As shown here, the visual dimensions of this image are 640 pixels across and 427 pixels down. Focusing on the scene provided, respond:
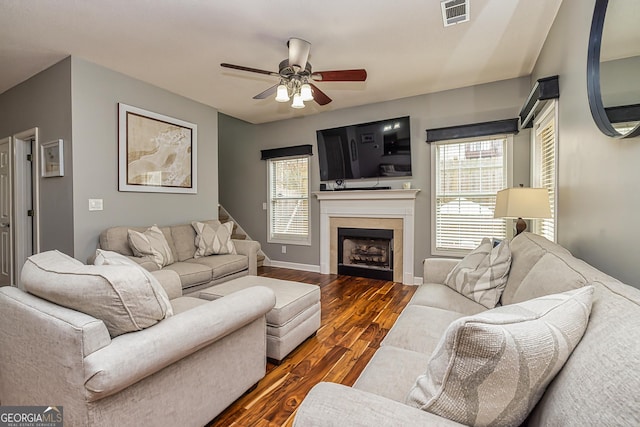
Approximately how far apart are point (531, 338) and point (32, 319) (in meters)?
1.72

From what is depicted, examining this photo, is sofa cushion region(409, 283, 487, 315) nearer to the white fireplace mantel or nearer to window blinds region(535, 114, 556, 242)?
window blinds region(535, 114, 556, 242)

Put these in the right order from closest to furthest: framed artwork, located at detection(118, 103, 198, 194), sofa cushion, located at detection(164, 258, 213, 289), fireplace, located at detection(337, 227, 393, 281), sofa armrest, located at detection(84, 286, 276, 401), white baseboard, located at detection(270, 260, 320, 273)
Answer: sofa armrest, located at detection(84, 286, 276, 401)
sofa cushion, located at detection(164, 258, 213, 289)
framed artwork, located at detection(118, 103, 198, 194)
fireplace, located at detection(337, 227, 393, 281)
white baseboard, located at detection(270, 260, 320, 273)

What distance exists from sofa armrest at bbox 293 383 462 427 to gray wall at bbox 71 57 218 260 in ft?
10.9

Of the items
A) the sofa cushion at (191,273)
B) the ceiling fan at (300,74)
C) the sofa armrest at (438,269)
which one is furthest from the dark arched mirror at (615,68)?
the sofa cushion at (191,273)

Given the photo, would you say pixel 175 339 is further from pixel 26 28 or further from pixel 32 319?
pixel 26 28

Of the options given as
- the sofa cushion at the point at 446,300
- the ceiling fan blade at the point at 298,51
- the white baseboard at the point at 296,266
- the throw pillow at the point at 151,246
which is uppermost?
the ceiling fan blade at the point at 298,51

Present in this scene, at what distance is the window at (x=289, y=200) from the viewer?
504 cm

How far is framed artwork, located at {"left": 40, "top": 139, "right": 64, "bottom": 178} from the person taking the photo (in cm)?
302

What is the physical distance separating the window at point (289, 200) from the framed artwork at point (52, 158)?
116 inches

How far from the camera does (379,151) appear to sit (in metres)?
4.27

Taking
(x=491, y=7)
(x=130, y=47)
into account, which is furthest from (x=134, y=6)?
(x=491, y=7)

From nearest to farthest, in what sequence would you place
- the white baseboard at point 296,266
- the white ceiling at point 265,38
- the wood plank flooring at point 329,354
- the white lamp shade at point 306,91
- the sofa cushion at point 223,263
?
the wood plank flooring at point 329,354
the white ceiling at point 265,38
the white lamp shade at point 306,91
the sofa cushion at point 223,263
the white baseboard at point 296,266

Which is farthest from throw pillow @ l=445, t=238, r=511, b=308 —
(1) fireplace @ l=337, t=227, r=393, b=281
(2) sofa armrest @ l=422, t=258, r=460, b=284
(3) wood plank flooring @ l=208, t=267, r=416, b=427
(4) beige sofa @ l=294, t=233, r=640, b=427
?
(1) fireplace @ l=337, t=227, r=393, b=281

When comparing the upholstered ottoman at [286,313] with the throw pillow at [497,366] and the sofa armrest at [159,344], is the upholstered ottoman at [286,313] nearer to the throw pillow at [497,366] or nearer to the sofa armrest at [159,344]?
the sofa armrest at [159,344]
